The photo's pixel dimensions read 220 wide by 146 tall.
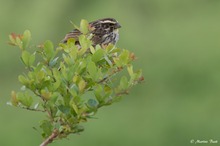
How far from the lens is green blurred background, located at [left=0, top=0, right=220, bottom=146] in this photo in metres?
18.5

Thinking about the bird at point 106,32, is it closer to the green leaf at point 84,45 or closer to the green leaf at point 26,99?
the green leaf at point 84,45

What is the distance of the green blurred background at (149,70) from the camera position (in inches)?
727

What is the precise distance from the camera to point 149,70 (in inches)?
813

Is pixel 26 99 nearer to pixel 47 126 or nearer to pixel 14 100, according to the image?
pixel 14 100

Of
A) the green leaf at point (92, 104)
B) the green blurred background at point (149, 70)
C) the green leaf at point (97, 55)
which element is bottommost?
the green blurred background at point (149, 70)

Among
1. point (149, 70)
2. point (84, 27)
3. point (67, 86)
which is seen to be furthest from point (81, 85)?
point (149, 70)

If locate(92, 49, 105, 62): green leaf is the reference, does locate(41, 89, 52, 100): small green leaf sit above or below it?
below

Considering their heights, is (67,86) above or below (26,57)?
below

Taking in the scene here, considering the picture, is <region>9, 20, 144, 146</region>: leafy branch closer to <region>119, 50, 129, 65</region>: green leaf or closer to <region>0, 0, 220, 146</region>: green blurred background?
<region>119, 50, 129, 65</region>: green leaf

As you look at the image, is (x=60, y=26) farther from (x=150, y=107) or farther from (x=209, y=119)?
(x=209, y=119)

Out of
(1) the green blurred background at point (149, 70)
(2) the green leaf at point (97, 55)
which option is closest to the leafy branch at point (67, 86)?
(2) the green leaf at point (97, 55)

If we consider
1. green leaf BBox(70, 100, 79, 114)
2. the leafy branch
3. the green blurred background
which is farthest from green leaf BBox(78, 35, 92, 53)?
the green blurred background

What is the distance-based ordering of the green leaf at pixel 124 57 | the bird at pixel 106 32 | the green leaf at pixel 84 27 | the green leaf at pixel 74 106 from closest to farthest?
the green leaf at pixel 74 106, the green leaf at pixel 124 57, the green leaf at pixel 84 27, the bird at pixel 106 32

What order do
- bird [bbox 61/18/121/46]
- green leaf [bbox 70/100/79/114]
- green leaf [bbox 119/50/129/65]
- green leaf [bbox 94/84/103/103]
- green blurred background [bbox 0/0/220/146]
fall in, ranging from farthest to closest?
1. green blurred background [bbox 0/0/220/146]
2. bird [bbox 61/18/121/46]
3. green leaf [bbox 119/50/129/65]
4. green leaf [bbox 94/84/103/103]
5. green leaf [bbox 70/100/79/114]
